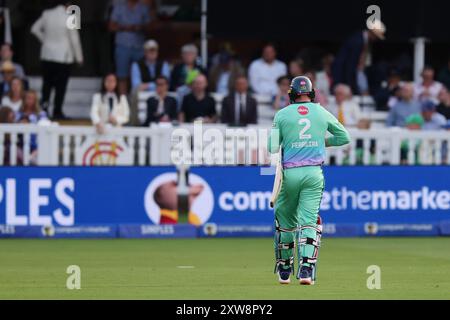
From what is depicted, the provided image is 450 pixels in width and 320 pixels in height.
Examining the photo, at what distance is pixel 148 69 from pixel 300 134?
11.2m

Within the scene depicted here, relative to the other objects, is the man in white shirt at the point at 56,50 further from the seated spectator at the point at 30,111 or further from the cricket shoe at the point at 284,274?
the cricket shoe at the point at 284,274

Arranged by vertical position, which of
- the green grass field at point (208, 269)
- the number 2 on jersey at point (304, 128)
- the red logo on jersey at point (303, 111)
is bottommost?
the green grass field at point (208, 269)

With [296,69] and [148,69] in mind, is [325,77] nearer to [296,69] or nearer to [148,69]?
[296,69]

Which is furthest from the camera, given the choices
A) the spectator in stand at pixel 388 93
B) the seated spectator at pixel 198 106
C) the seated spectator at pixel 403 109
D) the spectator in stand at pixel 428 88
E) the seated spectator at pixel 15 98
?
the spectator in stand at pixel 388 93

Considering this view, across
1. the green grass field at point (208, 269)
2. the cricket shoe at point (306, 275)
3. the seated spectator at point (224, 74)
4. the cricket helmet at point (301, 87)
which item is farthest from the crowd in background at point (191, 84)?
the cricket shoe at point (306, 275)

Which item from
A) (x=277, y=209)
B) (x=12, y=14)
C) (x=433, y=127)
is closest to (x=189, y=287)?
(x=277, y=209)

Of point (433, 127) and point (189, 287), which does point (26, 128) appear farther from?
point (189, 287)

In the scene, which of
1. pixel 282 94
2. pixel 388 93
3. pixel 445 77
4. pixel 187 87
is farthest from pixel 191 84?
pixel 445 77

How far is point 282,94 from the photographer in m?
24.9

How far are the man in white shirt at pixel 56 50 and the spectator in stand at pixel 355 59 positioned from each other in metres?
4.76

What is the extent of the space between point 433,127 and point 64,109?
6.76m

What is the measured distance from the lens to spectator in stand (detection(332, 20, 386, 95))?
2594 centimetres

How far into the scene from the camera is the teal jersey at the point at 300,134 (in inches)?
570

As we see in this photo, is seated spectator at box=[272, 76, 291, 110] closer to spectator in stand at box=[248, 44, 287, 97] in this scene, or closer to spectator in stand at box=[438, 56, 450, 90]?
spectator in stand at box=[248, 44, 287, 97]
